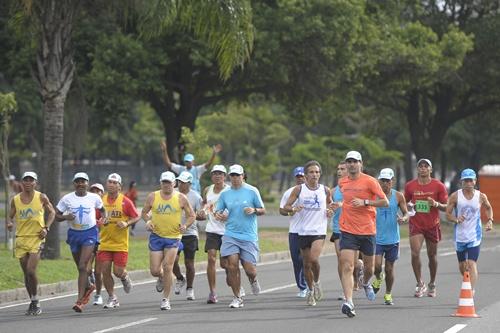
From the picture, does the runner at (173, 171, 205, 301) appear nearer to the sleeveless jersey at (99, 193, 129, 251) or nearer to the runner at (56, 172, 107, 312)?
the sleeveless jersey at (99, 193, 129, 251)

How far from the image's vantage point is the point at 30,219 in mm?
14117

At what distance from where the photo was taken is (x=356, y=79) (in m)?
34.7

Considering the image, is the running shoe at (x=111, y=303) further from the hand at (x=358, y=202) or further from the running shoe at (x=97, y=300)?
the hand at (x=358, y=202)

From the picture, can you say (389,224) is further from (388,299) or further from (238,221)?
(238,221)

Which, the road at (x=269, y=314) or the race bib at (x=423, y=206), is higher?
the race bib at (x=423, y=206)

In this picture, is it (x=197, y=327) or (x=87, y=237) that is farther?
(x=87, y=237)

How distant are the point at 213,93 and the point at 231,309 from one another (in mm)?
23371

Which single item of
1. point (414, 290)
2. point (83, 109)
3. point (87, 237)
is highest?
point (83, 109)

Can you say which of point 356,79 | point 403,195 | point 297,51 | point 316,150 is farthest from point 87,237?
point 316,150

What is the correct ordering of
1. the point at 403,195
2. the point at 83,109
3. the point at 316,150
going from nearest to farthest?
the point at 403,195 < the point at 83,109 < the point at 316,150

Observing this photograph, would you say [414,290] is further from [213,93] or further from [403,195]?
[213,93]

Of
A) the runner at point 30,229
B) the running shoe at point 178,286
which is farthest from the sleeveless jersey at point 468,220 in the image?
the runner at point 30,229

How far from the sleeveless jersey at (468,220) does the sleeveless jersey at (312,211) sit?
1.89 meters

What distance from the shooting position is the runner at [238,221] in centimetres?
1442
